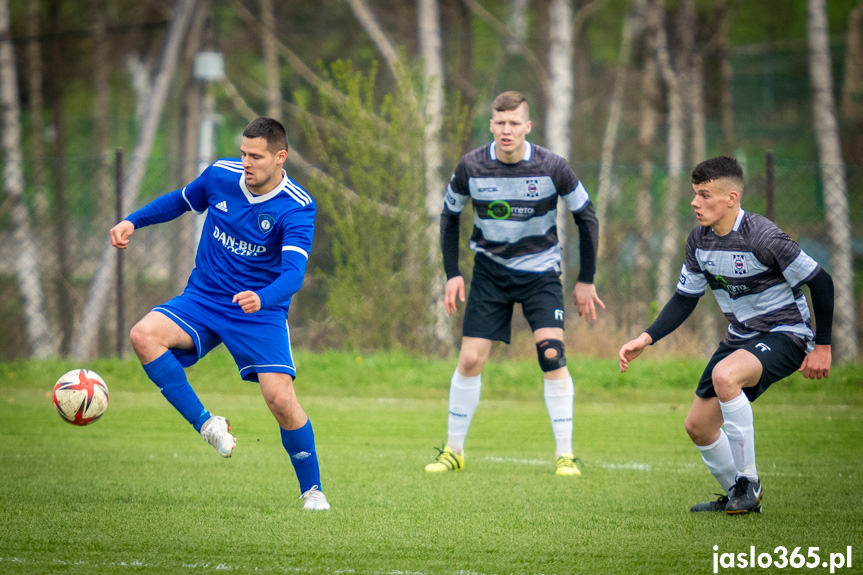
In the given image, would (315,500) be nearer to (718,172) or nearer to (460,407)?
(460,407)

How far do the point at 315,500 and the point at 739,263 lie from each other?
2.49 metres

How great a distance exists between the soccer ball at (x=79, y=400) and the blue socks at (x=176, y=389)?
495 mm

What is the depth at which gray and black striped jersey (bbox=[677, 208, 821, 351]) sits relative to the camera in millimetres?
4613

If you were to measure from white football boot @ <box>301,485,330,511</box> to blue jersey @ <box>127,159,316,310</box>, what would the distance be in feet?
3.23

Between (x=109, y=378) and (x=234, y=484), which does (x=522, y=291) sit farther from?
(x=109, y=378)

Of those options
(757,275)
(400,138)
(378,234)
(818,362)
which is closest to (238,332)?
(757,275)

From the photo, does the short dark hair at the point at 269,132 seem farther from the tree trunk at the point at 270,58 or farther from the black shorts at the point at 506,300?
the tree trunk at the point at 270,58

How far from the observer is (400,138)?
11.7m

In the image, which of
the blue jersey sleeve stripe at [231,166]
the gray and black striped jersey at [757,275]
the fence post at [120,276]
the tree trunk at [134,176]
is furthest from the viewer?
the tree trunk at [134,176]

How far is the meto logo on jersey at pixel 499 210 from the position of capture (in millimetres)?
6355

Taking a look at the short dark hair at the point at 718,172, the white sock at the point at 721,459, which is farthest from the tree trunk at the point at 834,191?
the white sock at the point at 721,459

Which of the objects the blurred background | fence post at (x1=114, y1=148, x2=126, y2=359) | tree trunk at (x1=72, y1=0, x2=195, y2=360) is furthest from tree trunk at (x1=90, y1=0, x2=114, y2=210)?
fence post at (x1=114, y1=148, x2=126, y2=359)

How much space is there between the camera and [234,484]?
544 centimetres

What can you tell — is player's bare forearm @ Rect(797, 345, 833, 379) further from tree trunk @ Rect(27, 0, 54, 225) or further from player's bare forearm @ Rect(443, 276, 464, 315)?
tree trunk @ Rect(27, 0, 54, 225)
